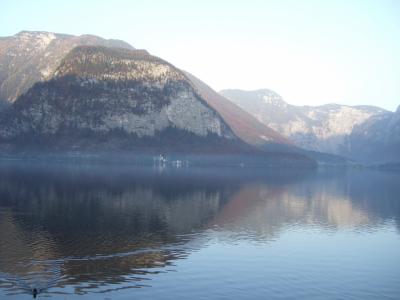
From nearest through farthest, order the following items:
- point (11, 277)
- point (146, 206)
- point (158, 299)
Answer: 1. point (158, 299)
2. point (11, 277)
3. point (146, 206)

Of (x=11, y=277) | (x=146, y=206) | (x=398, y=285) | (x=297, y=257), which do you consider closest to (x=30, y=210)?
(x=146, y=206)

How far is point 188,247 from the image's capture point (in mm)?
82062

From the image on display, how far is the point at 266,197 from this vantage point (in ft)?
523

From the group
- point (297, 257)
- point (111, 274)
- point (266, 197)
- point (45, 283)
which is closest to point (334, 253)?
point (297, 257)

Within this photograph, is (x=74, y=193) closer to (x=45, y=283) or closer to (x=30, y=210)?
(x=30, y=210)

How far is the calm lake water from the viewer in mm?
60594

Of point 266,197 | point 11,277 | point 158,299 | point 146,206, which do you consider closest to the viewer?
point 158,299

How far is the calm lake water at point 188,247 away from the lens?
199ft

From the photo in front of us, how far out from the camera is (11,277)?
60375 mm

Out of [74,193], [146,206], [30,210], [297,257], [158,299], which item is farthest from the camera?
[74,193]

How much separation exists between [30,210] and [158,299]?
60.7 metres

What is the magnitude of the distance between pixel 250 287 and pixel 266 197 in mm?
98607

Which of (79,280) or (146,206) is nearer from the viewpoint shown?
(79,280)

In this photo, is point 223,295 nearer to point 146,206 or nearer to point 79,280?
point 79,280
